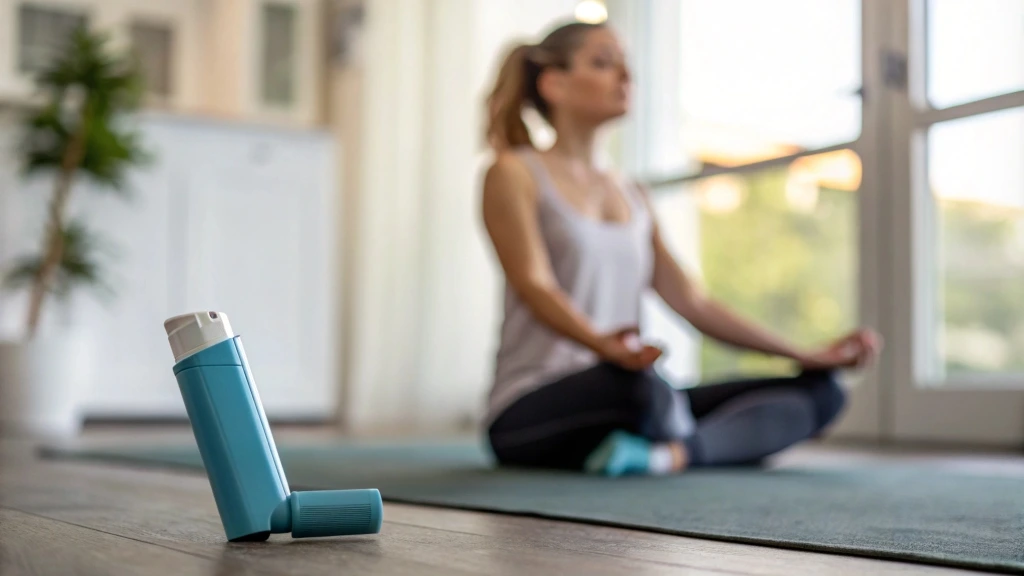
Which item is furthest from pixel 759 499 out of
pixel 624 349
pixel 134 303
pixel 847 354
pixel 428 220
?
pixel 134 303

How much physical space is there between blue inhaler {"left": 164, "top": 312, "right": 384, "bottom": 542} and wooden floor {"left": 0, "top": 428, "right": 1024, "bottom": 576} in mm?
24

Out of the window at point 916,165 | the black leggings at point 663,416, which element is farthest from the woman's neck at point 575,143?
the window at point 916,165

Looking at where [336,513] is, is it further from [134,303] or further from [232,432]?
[134,303]

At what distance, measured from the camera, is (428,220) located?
425 cm

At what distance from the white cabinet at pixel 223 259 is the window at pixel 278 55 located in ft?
2.69

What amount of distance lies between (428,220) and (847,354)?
252cm

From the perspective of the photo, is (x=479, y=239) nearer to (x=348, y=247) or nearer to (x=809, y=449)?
(x=348, y=247)

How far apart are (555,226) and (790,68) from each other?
6.00 feet

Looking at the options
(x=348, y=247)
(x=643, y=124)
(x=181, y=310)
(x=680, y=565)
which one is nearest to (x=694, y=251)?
(x=643, y=124)

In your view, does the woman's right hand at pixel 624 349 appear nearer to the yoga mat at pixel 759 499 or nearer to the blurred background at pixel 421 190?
the yoga mat at pixel 759 499

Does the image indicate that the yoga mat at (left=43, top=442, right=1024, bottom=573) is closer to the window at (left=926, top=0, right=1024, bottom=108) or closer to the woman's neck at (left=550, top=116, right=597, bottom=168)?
the woman's neck at (left=550, top=116, right=597, bottom=168)

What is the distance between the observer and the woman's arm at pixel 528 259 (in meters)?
1.68

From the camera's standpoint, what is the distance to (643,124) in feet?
13.3

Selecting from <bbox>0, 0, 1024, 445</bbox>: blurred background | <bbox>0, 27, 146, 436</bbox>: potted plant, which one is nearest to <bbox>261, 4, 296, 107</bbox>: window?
<bbox>0, 0, 1024, 445</bbox>: blurred background
